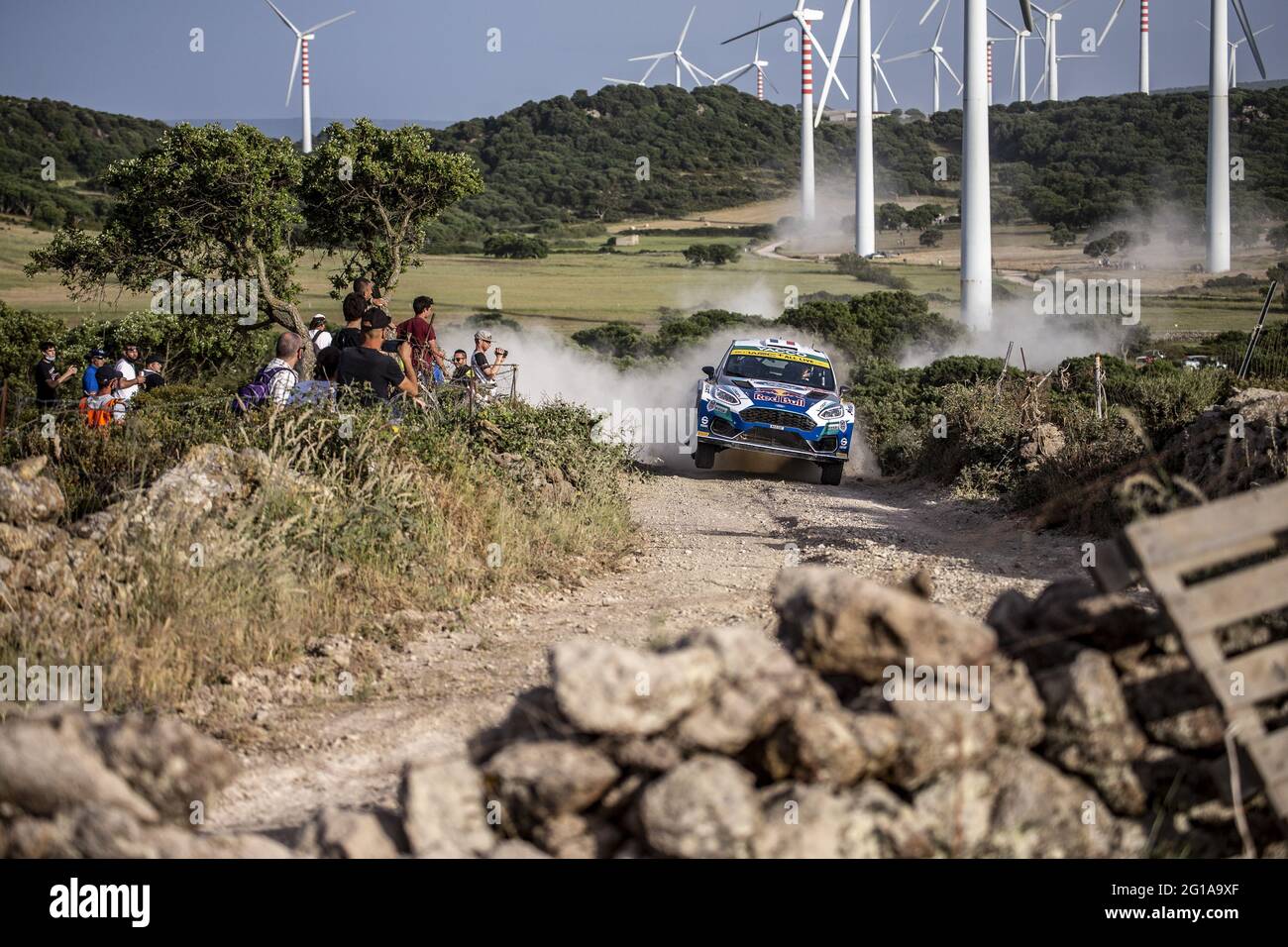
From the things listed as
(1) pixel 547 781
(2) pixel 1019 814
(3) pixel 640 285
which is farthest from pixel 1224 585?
(3) pixel 640 285

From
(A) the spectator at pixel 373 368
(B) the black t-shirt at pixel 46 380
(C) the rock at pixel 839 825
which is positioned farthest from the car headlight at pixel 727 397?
(C) the rock at pixel 839 825

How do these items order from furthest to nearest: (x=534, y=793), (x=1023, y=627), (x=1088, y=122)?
(x=1088, y=122) → (x=1023, y=627) → (x=534, y=793)

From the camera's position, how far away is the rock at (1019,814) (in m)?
5.17

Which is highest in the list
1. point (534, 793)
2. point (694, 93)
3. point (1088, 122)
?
point (694, 93)

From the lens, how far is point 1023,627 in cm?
609

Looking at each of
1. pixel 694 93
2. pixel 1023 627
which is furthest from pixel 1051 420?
pixel 694 93

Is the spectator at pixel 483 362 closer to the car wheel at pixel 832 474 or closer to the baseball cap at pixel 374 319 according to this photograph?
the baseball cap at pixel 374 319

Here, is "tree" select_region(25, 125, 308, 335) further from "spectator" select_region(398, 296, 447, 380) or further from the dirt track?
"spectator" select_region(398, 296, 447, 380)

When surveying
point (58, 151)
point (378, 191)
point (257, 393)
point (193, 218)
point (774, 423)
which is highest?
point (58, 151)

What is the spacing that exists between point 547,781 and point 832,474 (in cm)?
1454

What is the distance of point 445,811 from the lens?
512 centimetres

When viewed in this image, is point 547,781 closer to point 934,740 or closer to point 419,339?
point 934,740

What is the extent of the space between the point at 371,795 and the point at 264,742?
3.63 feet

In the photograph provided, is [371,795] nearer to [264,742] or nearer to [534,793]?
[264,742]
